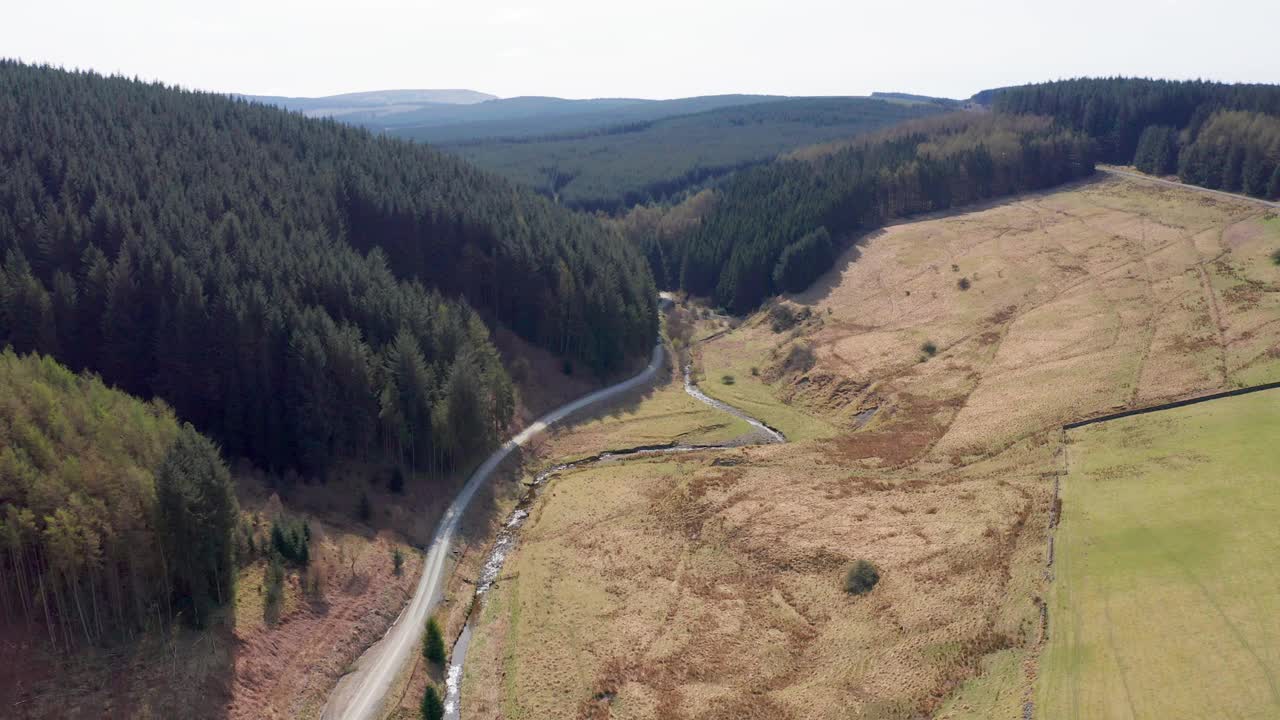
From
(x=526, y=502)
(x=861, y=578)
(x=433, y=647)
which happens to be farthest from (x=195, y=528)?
(x=861, y=578)

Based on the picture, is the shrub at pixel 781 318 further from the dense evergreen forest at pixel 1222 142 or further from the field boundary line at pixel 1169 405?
the dense evergreen forest at pixel 1222 142

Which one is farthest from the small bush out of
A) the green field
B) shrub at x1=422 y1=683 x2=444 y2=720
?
the green field

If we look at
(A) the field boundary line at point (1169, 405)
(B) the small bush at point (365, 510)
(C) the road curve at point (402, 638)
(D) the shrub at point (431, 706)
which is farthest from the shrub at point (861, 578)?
(B) the small bush at point (365, 510)

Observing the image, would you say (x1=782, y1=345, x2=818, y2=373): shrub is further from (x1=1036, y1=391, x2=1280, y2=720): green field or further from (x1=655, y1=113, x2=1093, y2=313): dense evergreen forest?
(x1=1036, y1=391, x2=1280, y2=720): green field

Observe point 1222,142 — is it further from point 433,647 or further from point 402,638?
point 402,638

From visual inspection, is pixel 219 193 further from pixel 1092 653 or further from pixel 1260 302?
pixel 1260 302

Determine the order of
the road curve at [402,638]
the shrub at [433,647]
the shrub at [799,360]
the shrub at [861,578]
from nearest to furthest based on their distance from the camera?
the road curve at [402,638], the shrub at [433,647], the shrub at [861,578], the shrub at [799,360]
